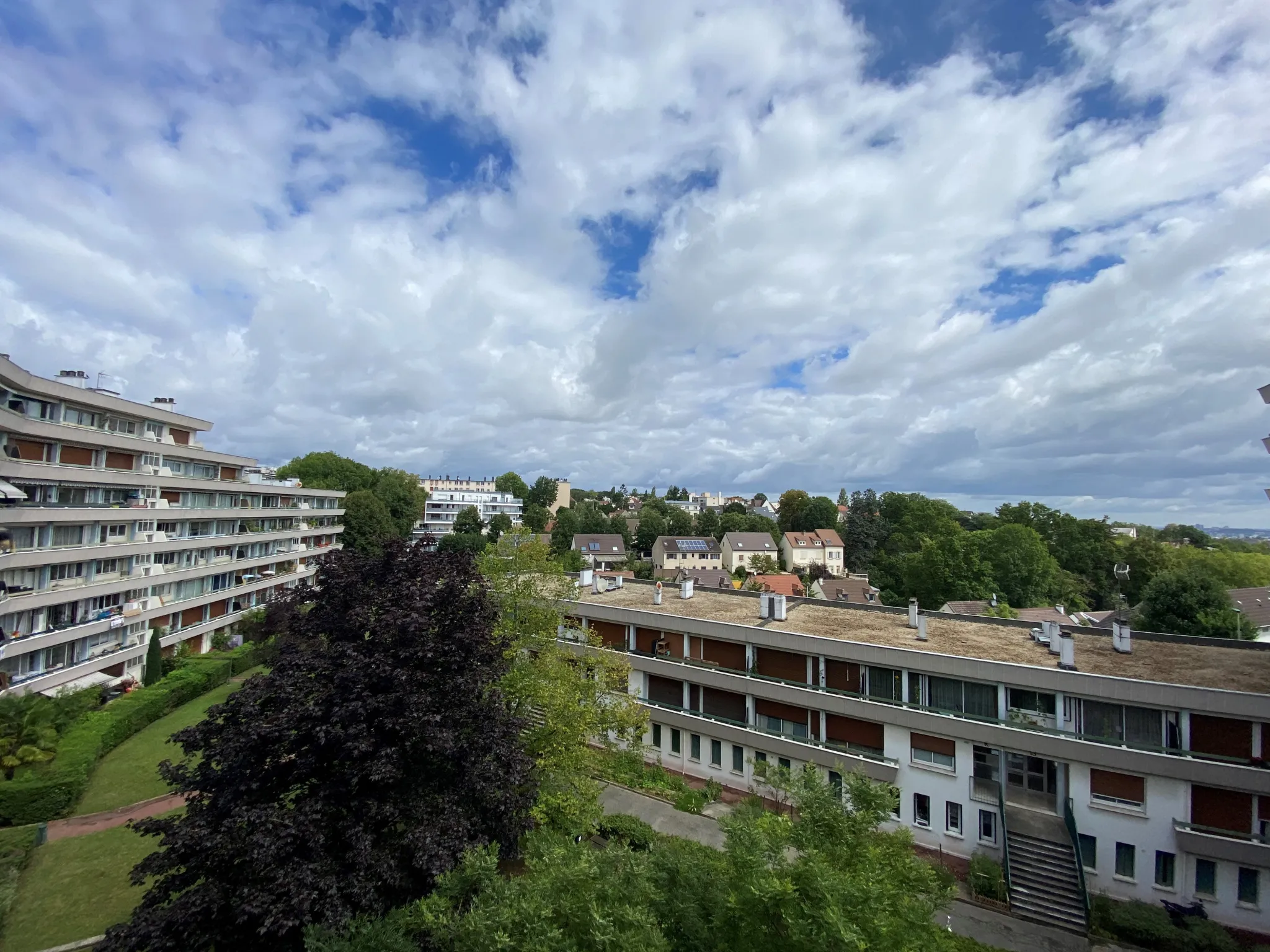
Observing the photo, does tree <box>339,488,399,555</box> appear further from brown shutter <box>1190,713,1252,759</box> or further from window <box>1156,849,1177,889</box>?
brown shutter <box>1190,713,1252,759</box>

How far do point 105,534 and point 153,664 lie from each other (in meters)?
7.85

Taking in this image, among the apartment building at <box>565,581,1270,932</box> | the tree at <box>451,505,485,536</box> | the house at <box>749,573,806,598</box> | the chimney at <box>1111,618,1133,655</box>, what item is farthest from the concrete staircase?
the tree at <box>451,505,485,536</box>

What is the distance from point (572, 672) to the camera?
68.2ft

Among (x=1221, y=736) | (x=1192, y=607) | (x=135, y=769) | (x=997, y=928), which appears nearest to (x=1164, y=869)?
(x=1221, y=736)

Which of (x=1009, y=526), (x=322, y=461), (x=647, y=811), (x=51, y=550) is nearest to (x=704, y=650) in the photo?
(x=647, y=811)

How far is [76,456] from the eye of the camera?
3192 centimetres

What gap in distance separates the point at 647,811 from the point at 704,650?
23.9 feet

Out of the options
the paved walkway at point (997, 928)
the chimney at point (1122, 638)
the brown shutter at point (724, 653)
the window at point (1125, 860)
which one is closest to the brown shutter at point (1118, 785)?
the window at point (1125, 860)

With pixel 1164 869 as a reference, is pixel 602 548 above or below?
above

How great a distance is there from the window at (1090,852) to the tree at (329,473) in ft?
313

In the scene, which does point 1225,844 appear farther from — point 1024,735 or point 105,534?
point 105,534

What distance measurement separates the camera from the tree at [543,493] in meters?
134

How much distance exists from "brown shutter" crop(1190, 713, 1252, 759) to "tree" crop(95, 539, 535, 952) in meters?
19.1

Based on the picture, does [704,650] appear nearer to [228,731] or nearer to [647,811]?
[647,811]
